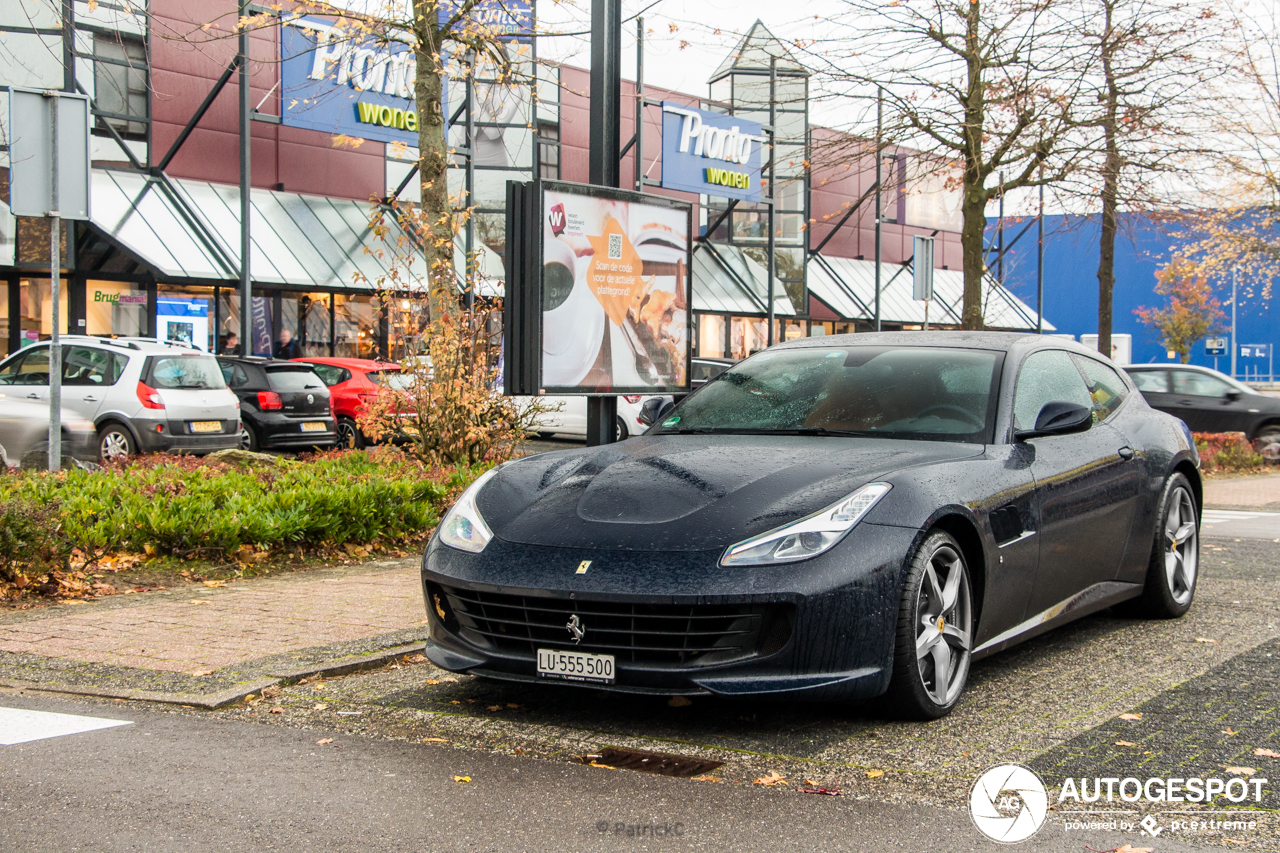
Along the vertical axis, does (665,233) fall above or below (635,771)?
above

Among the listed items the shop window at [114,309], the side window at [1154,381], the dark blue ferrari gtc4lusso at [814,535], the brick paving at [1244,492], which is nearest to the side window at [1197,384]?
the side window at [1154,381]

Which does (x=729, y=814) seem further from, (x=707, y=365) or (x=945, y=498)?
(x=707, y=365)

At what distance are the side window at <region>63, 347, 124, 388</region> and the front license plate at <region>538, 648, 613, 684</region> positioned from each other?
39.9 ft

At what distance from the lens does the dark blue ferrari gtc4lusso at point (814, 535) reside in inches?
169

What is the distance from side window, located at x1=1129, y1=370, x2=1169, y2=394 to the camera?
21609mm

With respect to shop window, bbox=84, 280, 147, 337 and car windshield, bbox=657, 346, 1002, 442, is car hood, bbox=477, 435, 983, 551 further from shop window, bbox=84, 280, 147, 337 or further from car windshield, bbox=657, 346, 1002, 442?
shop window, bbox=84, 280, 147, 337

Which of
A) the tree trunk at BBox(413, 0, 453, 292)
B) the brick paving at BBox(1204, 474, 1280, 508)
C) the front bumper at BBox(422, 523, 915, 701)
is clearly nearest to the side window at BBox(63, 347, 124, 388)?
the tree trunk at BBox(413, 0, 453, 292)

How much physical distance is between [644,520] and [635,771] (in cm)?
89

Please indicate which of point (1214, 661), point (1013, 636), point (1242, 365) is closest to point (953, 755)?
point (1013, 636)

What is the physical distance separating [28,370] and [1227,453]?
54.8ft

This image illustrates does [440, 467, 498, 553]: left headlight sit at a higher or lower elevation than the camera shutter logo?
higher

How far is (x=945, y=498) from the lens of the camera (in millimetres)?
4695

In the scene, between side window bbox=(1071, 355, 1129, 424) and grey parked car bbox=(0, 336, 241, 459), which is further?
grey parked car bbox=(0, 336, 241, 459)

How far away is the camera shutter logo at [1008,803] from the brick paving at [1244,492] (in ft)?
39.8
